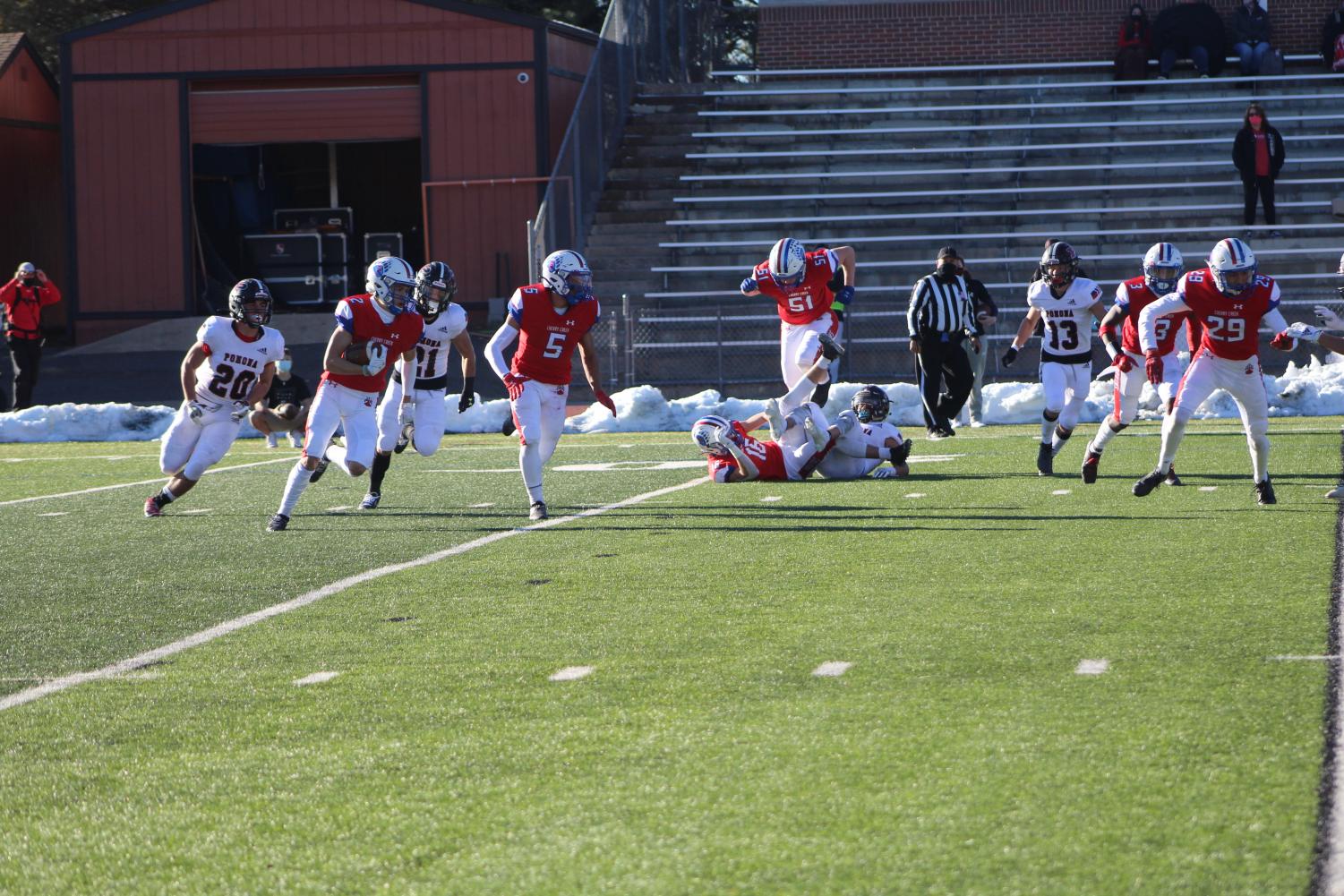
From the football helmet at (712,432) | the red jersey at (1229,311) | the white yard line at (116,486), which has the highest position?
the red jersey at (1229,311)

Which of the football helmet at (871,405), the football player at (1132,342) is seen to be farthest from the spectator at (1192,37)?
the football helmet at (871,405)

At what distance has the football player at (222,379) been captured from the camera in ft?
36.2

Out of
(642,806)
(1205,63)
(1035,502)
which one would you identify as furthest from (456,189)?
(642,806)

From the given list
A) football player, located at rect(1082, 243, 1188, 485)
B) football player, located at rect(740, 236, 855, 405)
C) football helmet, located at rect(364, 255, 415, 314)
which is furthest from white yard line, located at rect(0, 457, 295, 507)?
football player, located at rect(1082, 243, 1188, 485)

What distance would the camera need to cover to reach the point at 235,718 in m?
5.42

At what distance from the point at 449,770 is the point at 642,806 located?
2.15ft

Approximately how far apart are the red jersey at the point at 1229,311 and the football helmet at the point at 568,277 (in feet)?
11.4

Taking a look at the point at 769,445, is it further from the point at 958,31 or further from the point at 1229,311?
the point at 958,31

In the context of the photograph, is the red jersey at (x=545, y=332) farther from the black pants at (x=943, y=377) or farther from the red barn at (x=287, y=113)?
the red barn at (x=287, y=113)

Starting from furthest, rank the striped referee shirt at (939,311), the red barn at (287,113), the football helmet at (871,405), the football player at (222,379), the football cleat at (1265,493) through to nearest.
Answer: the red barn at (287,113), the striped referee shirt at (939,311), the football helmet at (871,405), the football player at (222,379), the football cleat at (1265,493)

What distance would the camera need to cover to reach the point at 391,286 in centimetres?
1084

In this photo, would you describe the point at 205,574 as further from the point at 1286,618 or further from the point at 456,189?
the point at 456,189

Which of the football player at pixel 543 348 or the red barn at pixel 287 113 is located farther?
the red barn at pixel 287 113

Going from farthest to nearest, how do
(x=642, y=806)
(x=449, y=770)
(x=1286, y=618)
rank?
(x=1286, y=618)
(x=449, y=770)
(x=642, y=806)
